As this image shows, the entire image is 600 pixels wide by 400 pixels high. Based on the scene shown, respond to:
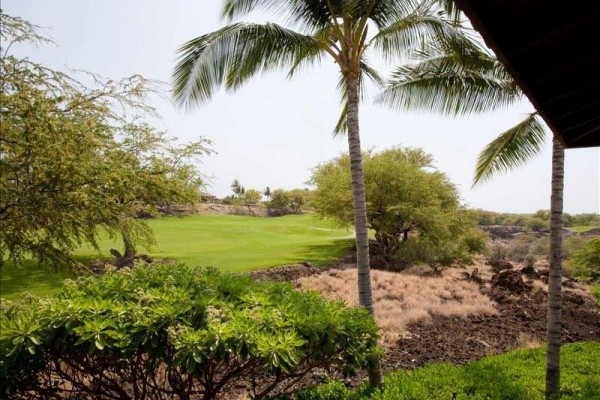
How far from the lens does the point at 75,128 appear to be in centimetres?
757

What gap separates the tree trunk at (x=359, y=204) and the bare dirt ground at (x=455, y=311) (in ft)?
4.13

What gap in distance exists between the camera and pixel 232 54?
25.3 feet

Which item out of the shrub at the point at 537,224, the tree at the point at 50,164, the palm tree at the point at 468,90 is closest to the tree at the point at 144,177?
the tree at the point at 50,164

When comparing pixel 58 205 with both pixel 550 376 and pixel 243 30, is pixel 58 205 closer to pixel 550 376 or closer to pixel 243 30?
pixel 243 30

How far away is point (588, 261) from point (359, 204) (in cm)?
1807

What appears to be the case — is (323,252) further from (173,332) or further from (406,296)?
(173,332)

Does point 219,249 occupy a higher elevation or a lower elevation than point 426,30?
lower

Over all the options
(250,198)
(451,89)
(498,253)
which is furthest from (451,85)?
(250,198)

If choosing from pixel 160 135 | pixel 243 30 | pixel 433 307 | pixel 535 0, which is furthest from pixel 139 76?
pixel 433 307

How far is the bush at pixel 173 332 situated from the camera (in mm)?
3822

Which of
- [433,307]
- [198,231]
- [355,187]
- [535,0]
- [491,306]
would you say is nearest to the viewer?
[535,0]

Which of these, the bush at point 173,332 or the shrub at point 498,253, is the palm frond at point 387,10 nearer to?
the bush at point 173,332

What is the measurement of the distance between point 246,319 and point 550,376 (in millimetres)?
5481

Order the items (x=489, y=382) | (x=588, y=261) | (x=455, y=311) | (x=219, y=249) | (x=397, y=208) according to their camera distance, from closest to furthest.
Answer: (x=489, y=382), (x=455, y=311), (x=588, y=261), (x=397, y=208), (x=219, y=249)
